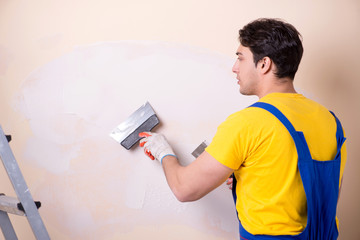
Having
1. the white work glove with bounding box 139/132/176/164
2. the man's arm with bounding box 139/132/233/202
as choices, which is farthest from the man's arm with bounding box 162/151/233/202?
the white work glove with bounding box 139/132/176/164

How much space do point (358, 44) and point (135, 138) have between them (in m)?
1.01

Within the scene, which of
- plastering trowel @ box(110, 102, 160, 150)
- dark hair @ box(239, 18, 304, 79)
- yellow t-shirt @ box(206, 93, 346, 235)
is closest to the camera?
yellow t-shirt @ box(206, 93, 346, 235)

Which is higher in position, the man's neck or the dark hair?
the dark hair

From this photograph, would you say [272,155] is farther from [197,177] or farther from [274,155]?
[197,177]

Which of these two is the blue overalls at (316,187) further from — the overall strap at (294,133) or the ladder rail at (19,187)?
the ladder rail at (19,187)

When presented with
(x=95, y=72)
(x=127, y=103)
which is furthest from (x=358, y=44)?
(x=95, y=72)

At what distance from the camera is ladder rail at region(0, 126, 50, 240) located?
1070mm

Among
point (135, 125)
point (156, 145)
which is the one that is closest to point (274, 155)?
point (156, 145)

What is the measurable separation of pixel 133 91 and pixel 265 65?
618mm

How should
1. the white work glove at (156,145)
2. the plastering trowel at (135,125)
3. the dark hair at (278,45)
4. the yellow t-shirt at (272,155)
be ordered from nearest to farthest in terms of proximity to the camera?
the yellow t-shirt at (272,155), the dark hair at (278,45), the white work glove at (156,145), the plastering trowel at (135,125)

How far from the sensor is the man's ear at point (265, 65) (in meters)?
1.04

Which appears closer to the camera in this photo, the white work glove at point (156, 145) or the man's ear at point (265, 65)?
the man's ear at point (265, 65)

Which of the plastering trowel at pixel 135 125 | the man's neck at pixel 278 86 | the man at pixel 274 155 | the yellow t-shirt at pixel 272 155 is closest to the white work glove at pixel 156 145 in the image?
the plastering trowel at pixel 135 125

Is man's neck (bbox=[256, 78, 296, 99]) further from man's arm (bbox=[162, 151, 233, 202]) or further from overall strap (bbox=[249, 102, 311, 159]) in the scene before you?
man's arm (bbox=[162, 151, 233, 202])
